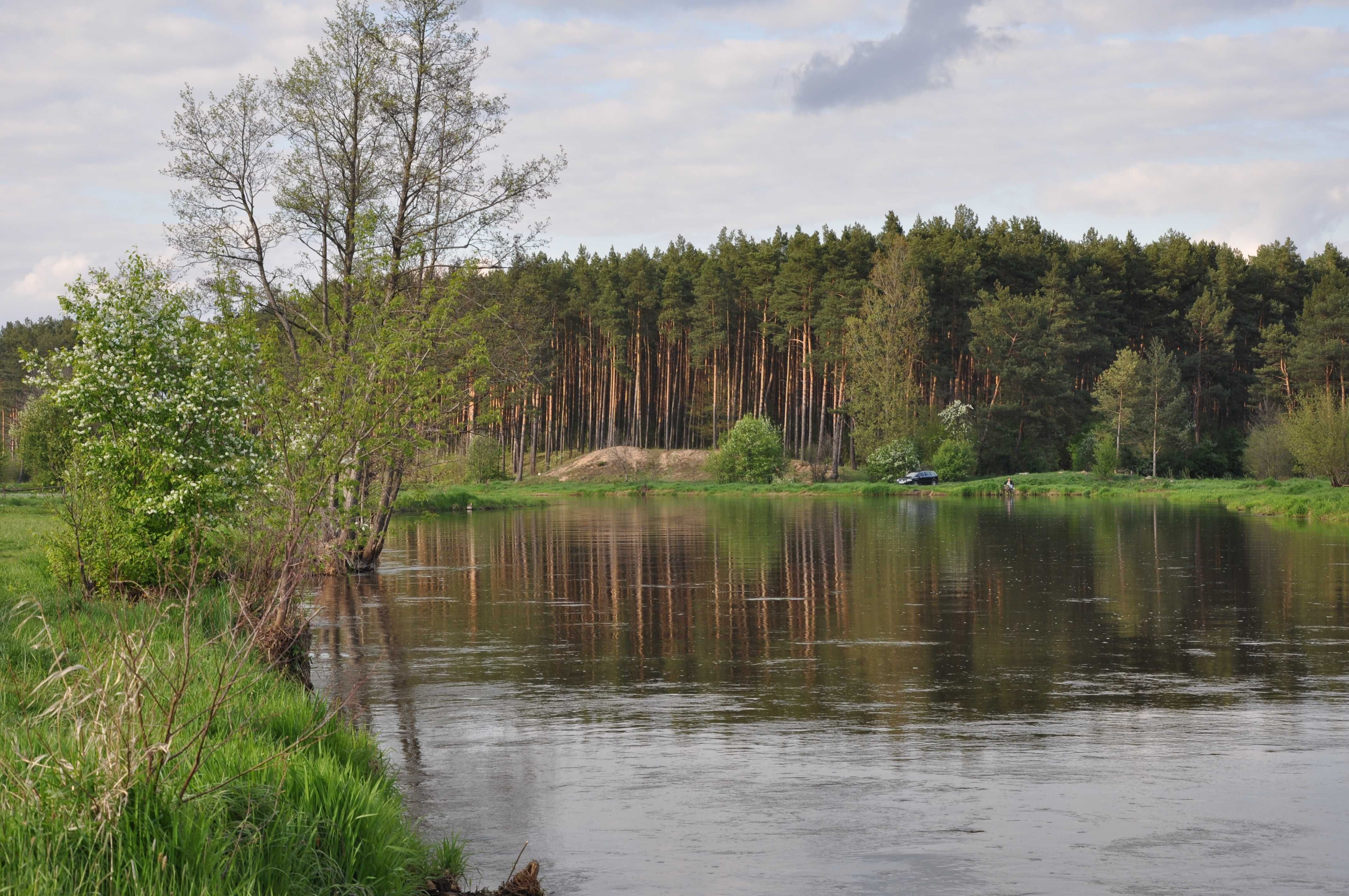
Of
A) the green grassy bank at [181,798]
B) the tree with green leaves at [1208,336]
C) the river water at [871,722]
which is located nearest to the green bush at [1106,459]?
the tree with green leaves at [1208,336]

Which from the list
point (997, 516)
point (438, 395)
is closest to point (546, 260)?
point (997, 516)

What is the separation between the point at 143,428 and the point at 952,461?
7595 cm

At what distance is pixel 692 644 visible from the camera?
1803 centimetres

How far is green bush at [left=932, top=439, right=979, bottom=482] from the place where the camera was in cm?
8831

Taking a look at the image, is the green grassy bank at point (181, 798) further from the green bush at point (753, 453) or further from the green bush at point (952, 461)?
the green bush at point (753, 453)

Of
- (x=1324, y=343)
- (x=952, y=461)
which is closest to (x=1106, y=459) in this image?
(x=952, y=461)

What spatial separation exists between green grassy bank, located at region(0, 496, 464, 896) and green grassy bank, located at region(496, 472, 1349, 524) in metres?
47.4

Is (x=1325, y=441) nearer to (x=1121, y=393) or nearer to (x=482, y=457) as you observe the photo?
(x=1121, y=393)

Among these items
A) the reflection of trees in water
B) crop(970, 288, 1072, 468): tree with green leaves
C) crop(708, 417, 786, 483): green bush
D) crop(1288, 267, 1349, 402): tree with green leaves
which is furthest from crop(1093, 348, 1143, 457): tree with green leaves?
the reflection of trees in water

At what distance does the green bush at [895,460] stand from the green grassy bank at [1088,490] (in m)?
1.12

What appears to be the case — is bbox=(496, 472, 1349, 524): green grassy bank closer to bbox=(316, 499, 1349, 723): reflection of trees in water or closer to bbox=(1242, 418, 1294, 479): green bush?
bbox=(1242, 418, 1294, 479): green bush

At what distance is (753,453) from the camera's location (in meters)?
94.8

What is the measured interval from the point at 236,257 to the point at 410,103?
5.96 m

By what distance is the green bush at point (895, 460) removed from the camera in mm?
89375
